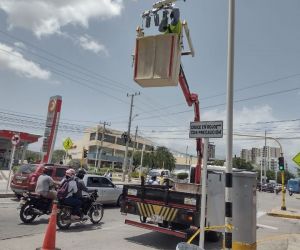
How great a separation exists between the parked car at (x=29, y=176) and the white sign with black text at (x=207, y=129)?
9.86m

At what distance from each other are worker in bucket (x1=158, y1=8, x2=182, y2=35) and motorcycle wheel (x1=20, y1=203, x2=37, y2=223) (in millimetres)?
6575

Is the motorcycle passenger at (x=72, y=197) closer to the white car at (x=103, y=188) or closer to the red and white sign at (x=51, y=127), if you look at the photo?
the white car at (x=103, y=188)

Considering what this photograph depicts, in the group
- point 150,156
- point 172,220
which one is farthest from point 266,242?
point 150,156

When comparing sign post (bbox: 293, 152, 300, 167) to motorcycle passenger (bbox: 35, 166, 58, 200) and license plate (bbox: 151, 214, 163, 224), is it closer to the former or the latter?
license plate (bbox: 151, 214, 163, 224)

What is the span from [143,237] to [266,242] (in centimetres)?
354

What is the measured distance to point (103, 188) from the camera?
1541 centimetres

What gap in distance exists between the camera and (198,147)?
42.3ft

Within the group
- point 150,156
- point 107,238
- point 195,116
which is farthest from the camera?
point 150,156

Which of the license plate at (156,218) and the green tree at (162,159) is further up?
the green tree at (162,159)

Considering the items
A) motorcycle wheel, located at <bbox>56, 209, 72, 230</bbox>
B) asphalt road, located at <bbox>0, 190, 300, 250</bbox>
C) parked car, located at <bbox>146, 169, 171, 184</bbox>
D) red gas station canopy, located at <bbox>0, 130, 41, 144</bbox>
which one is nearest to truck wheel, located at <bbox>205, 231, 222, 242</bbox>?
asphalt road, located at <bbox>0, 190, 300, 250</bbox>

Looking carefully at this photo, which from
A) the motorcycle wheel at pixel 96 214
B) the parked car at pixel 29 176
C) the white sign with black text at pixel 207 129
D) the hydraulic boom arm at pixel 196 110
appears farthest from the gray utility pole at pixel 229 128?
the parked car at pixel 29 176

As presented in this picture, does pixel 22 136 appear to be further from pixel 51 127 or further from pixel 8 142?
pixel 51 127

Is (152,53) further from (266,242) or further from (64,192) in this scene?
(266,242)

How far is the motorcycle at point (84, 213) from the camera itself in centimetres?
1018
